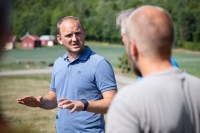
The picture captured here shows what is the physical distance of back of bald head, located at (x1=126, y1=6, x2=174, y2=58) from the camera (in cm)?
175

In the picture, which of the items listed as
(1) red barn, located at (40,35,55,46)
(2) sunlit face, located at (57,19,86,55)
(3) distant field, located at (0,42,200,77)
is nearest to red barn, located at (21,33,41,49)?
(1) red barn, located at (40,35,55,46)

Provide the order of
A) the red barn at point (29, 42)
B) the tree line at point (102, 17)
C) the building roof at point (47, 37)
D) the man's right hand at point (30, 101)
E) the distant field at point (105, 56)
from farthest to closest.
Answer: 1. the building roof at point (47, 37)
2. the red barn at point (29, 42)
3. the tree line at point (102, 17)
4. the distant field at point (105, 56)
5. the man's right hand at point (30, 101)

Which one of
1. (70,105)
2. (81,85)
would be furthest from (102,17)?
(70,105)

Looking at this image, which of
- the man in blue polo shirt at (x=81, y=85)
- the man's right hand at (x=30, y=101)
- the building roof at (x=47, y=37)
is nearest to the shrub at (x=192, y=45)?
the building roof at (x=47, y=37)

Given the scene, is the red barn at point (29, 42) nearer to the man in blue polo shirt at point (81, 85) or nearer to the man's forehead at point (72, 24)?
the man's forehead at point (72, 24)

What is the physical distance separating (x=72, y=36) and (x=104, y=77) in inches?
23.6

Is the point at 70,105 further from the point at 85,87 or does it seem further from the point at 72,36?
the point at 72,36

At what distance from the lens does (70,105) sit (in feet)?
9.96

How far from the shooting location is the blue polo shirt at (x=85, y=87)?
381cm

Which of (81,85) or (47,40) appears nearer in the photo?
(81,85)

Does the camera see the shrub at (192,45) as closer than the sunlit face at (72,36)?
No

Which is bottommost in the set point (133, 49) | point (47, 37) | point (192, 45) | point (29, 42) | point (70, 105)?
point (29, 42)

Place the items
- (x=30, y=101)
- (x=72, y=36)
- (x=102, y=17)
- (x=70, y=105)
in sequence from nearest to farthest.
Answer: (x=70, y=105) → (x=30, y=101) → (x=72, y=36) → (x=102, y=17)

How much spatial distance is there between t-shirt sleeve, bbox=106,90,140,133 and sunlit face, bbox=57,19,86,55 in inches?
93.3
